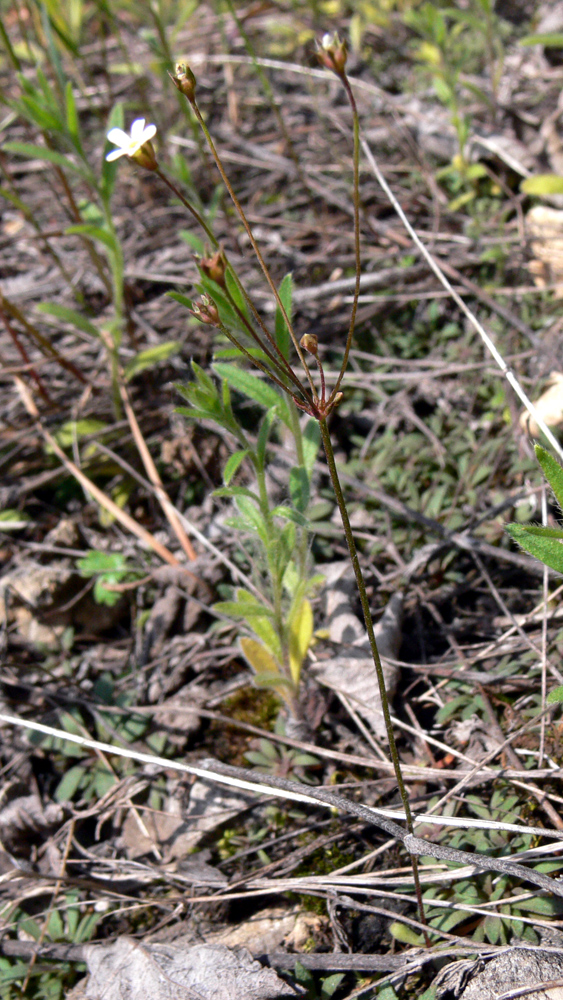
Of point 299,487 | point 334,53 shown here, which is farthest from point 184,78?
point 299,487

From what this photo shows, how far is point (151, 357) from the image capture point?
3.16 meters

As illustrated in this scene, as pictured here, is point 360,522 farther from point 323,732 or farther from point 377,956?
point 377,956

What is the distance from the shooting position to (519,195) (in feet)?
11.4

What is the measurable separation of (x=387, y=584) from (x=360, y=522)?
0.31m

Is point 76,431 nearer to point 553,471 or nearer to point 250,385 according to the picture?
point 250,385

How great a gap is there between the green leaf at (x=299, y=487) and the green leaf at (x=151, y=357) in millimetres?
1444

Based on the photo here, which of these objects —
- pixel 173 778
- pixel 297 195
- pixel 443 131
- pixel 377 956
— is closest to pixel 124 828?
pixel 173 778

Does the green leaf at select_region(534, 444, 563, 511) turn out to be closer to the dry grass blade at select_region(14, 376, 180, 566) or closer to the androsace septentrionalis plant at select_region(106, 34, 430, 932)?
the androsace septentrionalis plant at select_region(106, 34, 430, 932)

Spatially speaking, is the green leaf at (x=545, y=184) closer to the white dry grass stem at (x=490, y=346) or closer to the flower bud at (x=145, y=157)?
the white dry grass stem at (x=490, y=346)

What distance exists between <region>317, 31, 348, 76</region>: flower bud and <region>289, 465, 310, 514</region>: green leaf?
3.12 ft

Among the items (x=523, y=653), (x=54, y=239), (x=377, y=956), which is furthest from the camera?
(x=54, y=239)

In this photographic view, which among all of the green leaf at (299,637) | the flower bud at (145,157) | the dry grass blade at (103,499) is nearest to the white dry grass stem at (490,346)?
the green leaf at (299,637)

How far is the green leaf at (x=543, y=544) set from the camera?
60.2 inches

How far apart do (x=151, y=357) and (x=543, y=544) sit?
2.15 m
